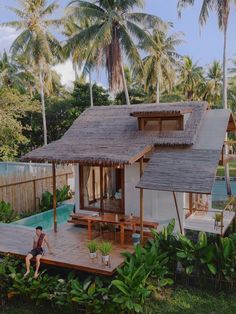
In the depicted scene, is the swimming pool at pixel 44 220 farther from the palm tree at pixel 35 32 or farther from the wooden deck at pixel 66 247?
the palm tree at pixel 35 32

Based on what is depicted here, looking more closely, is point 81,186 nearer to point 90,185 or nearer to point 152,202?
point 90,185

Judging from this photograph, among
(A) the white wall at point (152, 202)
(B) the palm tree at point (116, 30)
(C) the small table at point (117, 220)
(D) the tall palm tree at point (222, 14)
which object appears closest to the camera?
(C) the small table at point (117, 220)

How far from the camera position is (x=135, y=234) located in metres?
10.3

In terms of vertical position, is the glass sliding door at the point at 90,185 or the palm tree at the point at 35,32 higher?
the palm tree at the point at 35,32

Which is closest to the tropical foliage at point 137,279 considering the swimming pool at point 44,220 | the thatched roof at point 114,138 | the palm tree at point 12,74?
the thatched roof at point 114,138

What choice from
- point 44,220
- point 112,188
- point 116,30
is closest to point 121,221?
point 112,188

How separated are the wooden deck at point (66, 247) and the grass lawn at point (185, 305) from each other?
121cm

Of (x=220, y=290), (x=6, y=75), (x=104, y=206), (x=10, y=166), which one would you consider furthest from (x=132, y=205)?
(x=6, y=75)

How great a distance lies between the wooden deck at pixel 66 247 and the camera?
8.70 m

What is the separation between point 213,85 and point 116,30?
680 inches

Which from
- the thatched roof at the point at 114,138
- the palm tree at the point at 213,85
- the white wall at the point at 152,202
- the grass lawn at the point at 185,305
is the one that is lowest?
the grass lawn at the point at 185,305

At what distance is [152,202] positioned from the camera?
11383 mm

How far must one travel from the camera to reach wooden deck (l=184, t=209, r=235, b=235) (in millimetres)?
10640

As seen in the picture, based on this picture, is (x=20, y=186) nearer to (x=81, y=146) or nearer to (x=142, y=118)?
(x=81, y=146)
